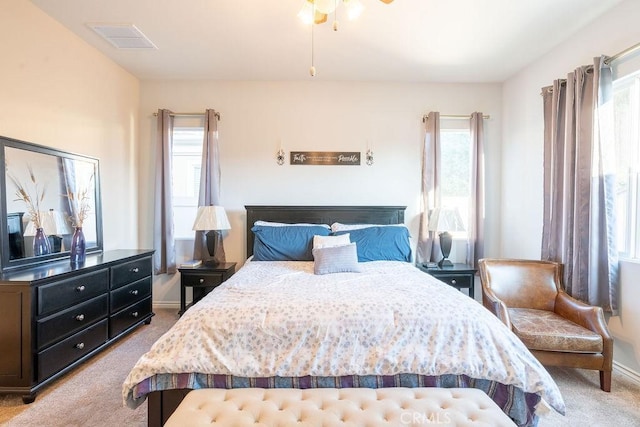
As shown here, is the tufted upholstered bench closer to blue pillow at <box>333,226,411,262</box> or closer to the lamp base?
blue pillow at <box>333,226,411,262</box>

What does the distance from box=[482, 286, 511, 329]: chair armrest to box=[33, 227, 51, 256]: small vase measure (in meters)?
3.69

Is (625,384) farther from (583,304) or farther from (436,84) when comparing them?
(436,84)

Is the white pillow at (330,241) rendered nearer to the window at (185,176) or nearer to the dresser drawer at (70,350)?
the window at (185,176)

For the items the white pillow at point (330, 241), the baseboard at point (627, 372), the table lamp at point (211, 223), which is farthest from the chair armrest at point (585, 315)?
the table lamp at point (211, 223)

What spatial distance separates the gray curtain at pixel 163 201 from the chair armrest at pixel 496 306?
3.47 m

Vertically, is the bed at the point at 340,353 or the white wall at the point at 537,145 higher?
the white wall at the point at 537,145

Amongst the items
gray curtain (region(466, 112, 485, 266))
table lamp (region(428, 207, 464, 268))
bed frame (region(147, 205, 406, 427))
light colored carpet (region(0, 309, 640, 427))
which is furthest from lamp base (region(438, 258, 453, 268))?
light colored carpet (region(0, 309, 640, 427))

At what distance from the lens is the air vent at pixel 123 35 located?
2734 mm

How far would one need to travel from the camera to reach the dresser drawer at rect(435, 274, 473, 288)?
3.36 metres

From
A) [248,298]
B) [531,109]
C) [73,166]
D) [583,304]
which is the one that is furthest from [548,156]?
[73,166]

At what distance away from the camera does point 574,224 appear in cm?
257

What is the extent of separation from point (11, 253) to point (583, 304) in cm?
438

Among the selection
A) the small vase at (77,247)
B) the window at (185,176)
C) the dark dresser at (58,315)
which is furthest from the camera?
the window at (185,176)

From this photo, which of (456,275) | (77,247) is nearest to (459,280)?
(456,275)
